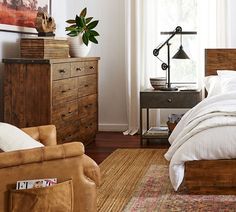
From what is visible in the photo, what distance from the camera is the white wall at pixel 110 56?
6730 mm

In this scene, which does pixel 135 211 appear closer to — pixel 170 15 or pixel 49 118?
pixel 49 118

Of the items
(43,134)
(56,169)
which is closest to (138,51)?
(43,134)

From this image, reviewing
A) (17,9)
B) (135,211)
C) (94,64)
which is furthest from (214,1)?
(135,211)

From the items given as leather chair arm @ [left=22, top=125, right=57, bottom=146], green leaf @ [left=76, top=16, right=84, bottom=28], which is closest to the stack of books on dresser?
green leaf @ [left=76, top=16, right=84, bottom=28]

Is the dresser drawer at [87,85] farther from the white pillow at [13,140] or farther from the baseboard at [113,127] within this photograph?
the white pillow at [13,140]

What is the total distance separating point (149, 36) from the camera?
6.49 metres

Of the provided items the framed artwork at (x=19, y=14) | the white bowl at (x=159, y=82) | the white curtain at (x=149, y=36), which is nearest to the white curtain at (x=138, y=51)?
the white curtain at (x=149, y=36)

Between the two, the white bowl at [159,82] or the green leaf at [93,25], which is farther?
the white bowl at [159,82]

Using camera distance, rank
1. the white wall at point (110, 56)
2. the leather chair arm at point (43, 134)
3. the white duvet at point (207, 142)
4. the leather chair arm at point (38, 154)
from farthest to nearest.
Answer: the white wall at point (110, 56) → the white duvet at point (207, 142) → the leather chair arm at point (43, 134) → the leather chair arm at point (38, 154)

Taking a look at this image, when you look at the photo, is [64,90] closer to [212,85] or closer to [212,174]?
[212,85]

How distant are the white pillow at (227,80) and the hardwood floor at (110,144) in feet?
3.13

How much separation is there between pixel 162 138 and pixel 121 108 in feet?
3.59

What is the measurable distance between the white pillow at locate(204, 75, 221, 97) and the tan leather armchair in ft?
8.96

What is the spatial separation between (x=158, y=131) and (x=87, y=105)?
85 cm
